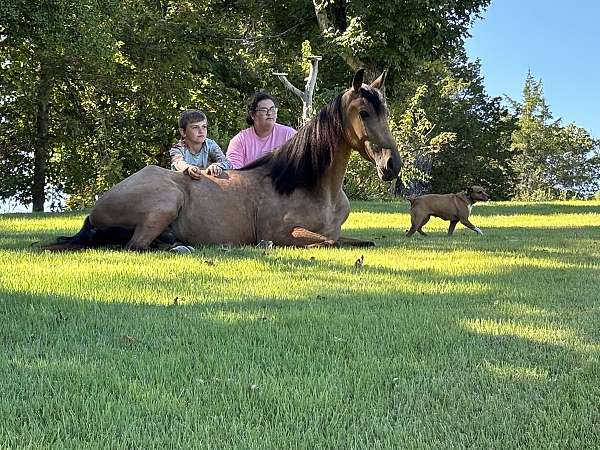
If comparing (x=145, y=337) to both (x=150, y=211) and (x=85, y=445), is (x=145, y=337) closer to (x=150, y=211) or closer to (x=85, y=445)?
(x=85, y=445)

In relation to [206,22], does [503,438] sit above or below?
below

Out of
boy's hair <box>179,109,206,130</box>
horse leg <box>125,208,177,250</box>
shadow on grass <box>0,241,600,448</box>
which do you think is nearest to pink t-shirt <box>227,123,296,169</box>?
boy's hair <box>179,109,206,130</box>

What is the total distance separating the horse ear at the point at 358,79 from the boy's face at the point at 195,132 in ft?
6.63

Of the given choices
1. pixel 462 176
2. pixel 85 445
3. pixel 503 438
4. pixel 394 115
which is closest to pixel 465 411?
pixel 503 438

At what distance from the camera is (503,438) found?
1859 millimetres

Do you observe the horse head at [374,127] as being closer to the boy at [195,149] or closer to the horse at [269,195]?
the horse at [269,195]

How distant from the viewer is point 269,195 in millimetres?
7090

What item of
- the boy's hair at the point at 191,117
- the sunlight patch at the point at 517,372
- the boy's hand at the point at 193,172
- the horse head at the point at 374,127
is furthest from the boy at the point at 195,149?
the sunlight patch at the point at 517,372

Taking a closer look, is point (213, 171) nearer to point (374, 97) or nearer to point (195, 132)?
point (195, 132)

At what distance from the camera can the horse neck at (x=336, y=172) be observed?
687cm

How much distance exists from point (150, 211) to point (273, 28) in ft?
73.4

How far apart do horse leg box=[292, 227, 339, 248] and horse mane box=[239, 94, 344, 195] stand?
1.52ft

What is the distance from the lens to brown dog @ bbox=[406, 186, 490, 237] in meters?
8.70

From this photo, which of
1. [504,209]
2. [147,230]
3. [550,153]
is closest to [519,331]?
[147,230]
